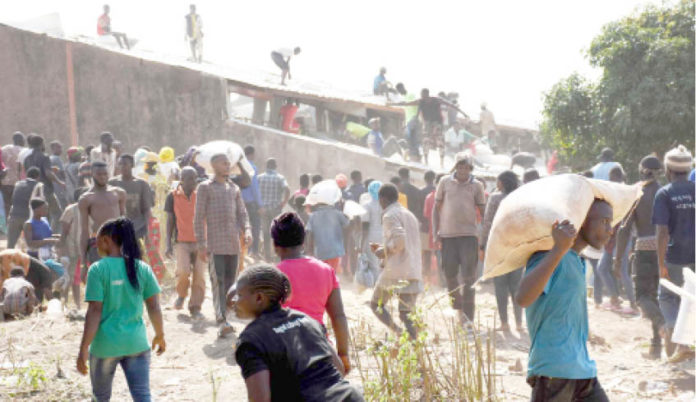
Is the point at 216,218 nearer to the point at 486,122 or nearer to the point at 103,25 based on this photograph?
the point at 103,25

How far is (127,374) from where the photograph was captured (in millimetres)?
4809

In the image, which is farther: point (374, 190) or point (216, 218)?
point (374, 190)

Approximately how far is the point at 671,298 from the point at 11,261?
261 inches

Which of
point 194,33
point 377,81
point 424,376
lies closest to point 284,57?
point 194,33

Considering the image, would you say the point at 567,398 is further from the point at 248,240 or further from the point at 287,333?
the point at 248,240

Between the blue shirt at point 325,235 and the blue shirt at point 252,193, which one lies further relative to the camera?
the blue shirt at point 252,193

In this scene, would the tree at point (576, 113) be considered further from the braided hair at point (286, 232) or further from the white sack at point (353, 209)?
the braided hair at point (286, 232)

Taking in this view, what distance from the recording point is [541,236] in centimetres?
367

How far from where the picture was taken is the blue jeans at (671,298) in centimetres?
703

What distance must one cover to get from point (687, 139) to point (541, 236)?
1290cm

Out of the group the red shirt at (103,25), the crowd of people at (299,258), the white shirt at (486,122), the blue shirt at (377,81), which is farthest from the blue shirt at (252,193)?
the white shirt at (486,122)

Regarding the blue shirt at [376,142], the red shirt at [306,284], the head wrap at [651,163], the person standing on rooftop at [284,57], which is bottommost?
the red shirt at [306,284]

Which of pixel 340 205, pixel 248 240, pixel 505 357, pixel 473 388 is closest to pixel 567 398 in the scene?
pixel 473 388

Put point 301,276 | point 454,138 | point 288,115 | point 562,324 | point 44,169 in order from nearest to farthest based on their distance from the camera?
point 562,324
point 301,276
point 44,169
point 288,115
point 454,138
